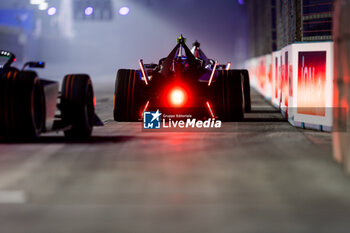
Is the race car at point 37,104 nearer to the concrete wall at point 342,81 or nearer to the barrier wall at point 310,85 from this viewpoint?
the concrete wall at point 342,81

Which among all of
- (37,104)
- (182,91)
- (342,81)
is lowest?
(182,91)

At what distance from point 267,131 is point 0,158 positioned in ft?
18.4

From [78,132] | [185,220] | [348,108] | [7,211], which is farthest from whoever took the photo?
[78,132]

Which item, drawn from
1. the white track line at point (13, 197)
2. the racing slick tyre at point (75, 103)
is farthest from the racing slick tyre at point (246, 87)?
the white track line at point (13, 197)

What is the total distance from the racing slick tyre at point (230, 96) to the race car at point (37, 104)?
3706mm

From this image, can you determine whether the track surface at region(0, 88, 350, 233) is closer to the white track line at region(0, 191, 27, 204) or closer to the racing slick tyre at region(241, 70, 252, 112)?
the white track line at region(0, 191, 27, 204)

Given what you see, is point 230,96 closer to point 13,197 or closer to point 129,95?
point 129,95

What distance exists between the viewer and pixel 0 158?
868cm

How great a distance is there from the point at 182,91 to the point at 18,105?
17.4 ft

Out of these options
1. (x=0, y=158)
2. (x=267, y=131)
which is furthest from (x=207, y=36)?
(x=0, y=158)

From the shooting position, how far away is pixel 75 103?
10719 millimetres

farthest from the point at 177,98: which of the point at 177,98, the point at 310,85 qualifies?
the point at 310,85

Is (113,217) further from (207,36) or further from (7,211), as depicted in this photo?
(207,36)

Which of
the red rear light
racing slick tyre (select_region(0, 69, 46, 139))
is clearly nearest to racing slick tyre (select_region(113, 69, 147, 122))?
the red rear light
